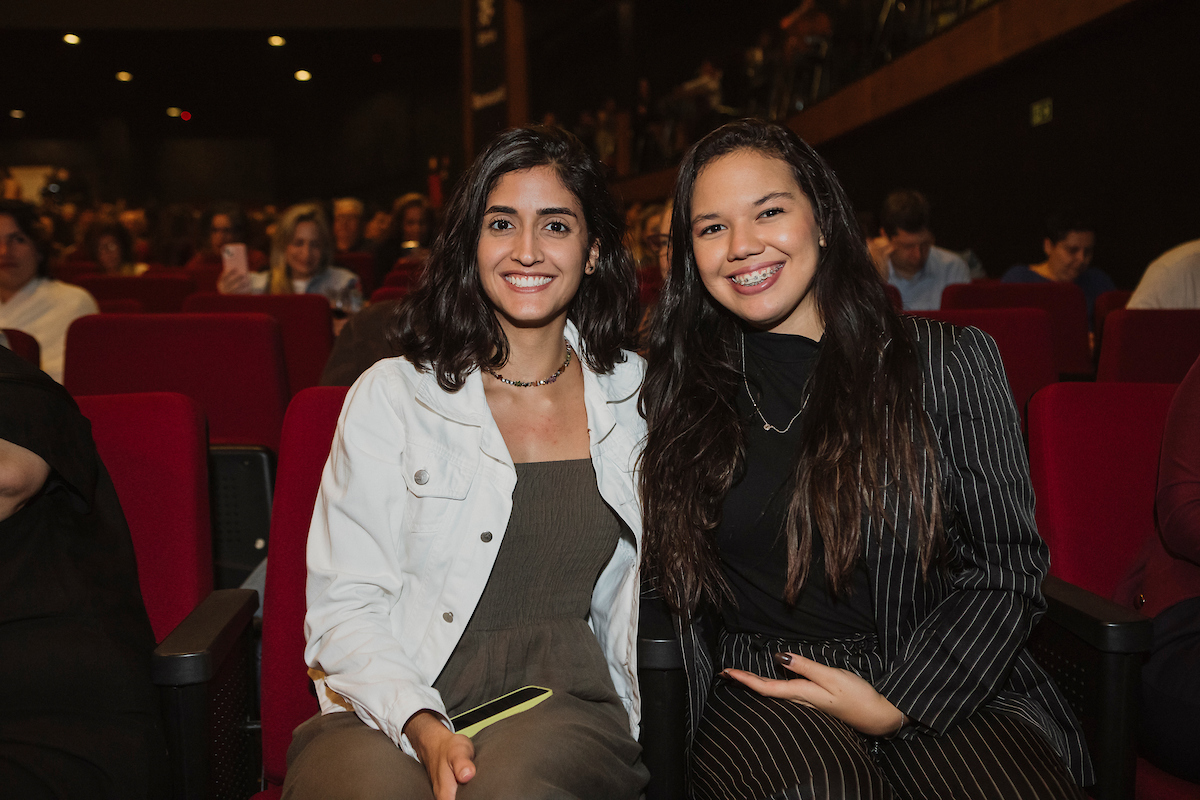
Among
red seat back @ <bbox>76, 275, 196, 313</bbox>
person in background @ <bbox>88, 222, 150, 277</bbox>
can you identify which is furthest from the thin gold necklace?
person in background @ <bbox>88, 222, 150, 277</bbox>

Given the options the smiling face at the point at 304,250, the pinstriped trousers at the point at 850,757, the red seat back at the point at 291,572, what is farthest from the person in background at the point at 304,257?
the pinstriped trousers at the point at 850,757

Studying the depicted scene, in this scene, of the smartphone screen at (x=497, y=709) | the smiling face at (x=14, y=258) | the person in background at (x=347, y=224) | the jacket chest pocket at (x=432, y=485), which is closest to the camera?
the smartphone screen at (x=497, y=709)

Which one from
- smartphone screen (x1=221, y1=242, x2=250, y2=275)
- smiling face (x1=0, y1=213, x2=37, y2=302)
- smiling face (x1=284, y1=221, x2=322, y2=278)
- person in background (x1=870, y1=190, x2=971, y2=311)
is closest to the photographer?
smiling face (x1=0, y1=213, x2=37, y2=302)

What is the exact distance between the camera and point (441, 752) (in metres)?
1.21

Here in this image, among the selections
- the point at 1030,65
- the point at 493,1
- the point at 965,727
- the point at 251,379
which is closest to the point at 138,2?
the point at 493,1

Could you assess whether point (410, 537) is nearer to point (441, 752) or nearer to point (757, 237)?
point (441, 752)

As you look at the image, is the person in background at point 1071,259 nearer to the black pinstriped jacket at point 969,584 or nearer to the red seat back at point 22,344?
the black pinstriped jacket at point 969,584

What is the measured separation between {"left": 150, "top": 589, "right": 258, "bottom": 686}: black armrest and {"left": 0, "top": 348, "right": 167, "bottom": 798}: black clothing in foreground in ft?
0.38

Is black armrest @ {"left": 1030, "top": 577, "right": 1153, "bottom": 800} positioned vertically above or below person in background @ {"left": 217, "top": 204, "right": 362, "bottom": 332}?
below

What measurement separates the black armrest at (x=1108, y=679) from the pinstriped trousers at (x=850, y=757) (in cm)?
8

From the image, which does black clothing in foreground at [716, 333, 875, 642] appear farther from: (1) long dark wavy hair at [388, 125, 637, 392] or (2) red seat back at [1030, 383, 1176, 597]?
(2) red seat back at [1030, 383, 1176, 597]

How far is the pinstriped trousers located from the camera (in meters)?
1.20

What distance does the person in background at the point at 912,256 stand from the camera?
443 centimetres

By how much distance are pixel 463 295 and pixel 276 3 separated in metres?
13.2
